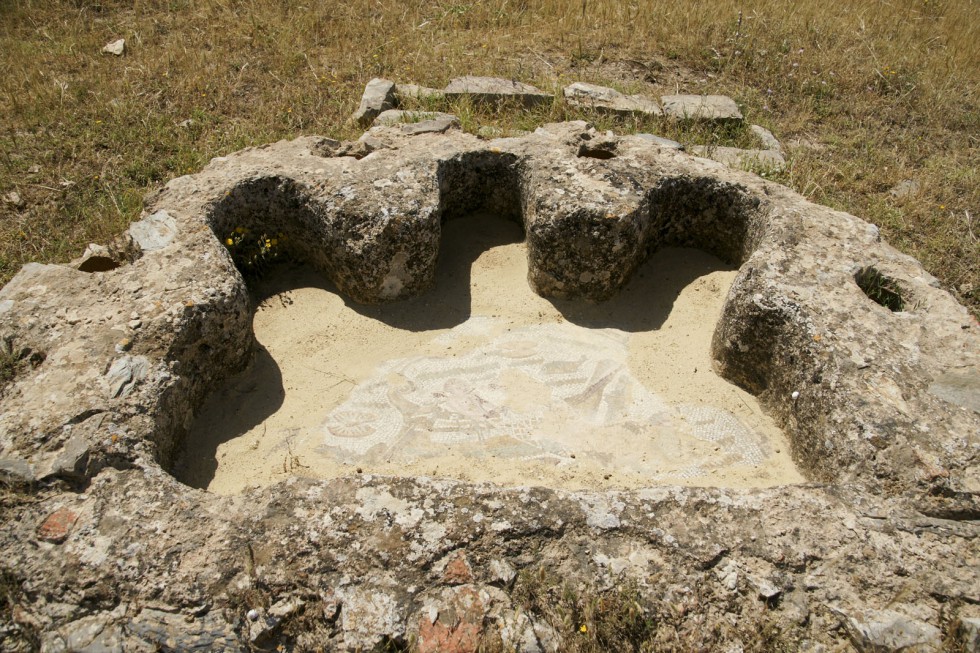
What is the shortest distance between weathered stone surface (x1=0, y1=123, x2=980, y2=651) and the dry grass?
5.66 ft

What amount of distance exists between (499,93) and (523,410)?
363 cm

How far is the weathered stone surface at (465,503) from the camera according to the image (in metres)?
2.84

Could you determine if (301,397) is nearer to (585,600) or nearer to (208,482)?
(208,482)

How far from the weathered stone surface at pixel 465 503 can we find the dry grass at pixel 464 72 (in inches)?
68.0

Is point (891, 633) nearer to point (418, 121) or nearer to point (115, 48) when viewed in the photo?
point (418, 121)

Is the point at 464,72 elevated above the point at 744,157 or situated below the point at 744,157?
above

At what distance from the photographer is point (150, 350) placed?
3713 millimetres

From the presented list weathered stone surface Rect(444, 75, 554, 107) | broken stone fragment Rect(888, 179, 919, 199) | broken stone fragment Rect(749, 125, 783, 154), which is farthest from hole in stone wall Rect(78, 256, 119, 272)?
broken stone fragment Rect(888, 179, 919, 199)

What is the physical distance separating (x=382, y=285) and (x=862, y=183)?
160 inches

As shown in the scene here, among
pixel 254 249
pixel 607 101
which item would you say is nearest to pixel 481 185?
pixel 254 249

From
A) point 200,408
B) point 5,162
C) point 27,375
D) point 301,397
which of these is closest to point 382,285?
point 301,397

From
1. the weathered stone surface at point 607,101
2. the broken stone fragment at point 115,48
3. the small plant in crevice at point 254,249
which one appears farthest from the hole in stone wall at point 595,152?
the broken stone fragment at point 115,48

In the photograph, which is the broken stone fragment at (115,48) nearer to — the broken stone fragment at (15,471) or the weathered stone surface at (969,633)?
the broken stone fragment at (15,471)

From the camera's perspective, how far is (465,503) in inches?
122
